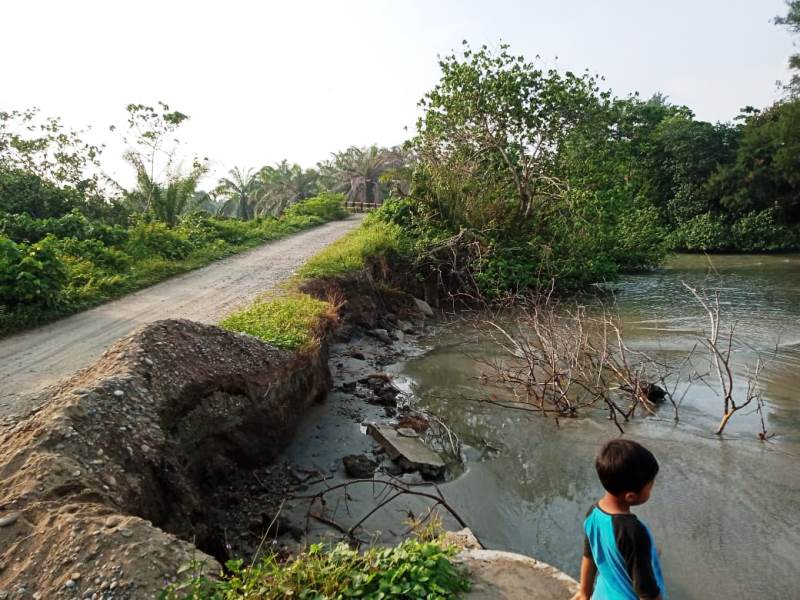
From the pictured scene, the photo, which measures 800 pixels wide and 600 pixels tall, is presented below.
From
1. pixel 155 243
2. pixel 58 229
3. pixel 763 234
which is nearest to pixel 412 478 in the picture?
pixel 155 243

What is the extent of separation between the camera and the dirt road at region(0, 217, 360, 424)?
700 centimetres

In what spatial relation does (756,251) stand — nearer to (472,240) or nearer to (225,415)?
(472,240)

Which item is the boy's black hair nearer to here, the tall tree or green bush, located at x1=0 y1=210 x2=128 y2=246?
green bush, located at x1=0 y1=210 x2=128 y2=246

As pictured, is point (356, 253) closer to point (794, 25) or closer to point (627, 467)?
point (627, 467)

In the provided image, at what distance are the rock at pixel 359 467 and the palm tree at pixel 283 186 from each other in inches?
1266

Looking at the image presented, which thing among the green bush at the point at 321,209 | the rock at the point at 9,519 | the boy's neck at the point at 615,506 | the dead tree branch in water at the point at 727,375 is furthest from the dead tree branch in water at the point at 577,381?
the green bush at the point at 321,209

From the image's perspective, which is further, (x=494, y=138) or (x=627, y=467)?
(x=494, y=138)

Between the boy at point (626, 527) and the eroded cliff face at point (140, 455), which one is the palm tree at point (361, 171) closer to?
the eroded cliff face at point (140, 455)

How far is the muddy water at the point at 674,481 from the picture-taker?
536cm

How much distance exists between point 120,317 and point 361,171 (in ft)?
97.8

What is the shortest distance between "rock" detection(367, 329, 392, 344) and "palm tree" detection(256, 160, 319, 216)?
86.9 ft

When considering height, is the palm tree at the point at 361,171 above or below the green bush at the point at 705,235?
above

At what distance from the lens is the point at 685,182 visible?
106 feet

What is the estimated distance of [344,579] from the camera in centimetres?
348
